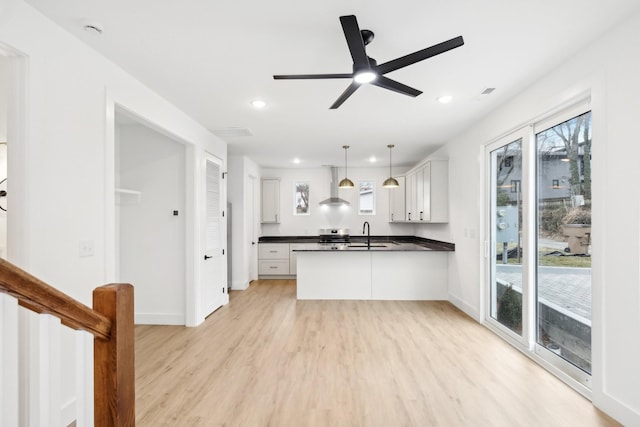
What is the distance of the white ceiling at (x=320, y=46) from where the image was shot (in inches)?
75.1

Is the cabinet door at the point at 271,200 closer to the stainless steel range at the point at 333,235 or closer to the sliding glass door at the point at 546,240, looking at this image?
the stainless steel range at the point at 333,235

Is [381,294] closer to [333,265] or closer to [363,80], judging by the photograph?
[333,265]

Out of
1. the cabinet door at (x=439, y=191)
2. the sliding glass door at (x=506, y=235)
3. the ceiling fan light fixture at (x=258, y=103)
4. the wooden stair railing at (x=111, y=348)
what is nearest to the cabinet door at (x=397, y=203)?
the cabinet door at (x=439, y=191)

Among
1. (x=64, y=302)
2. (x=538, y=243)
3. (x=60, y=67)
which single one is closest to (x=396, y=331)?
(x=538, y=243)

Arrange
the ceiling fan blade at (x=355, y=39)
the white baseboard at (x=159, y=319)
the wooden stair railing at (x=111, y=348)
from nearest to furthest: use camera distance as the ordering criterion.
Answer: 1. the wooden stair railing at (x=111, y=348)
2. the ceiling fan blade at (x=355, y=39)
3. the white baseboard at (x=159, y=319)

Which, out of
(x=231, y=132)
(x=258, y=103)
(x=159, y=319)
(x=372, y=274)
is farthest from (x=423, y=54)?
(x=159, y=319)

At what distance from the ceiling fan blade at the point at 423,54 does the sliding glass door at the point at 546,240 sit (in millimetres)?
1368

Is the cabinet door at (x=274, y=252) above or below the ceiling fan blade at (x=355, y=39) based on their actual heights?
below

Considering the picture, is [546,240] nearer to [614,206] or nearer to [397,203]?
[614,206]

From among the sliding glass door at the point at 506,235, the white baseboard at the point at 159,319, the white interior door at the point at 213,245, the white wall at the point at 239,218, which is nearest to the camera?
the sliding glass door at the point at 506,235

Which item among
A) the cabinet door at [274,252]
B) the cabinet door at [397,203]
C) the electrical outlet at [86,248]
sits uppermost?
the cabinet door at [397,203]

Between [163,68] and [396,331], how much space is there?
11.8 ft

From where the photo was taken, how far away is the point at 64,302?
2.96ft

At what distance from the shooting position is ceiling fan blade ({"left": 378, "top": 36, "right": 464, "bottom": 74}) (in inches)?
72.6
